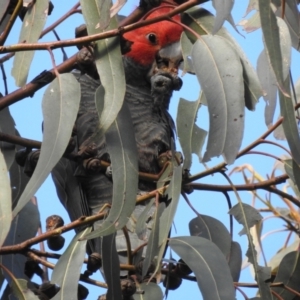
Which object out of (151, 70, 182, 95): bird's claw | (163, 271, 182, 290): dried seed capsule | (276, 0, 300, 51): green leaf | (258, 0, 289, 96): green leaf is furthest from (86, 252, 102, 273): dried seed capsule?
(151, 70, 182, 95): bird's claw

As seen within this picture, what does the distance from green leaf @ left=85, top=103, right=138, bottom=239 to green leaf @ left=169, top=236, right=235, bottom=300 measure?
0.53 ft

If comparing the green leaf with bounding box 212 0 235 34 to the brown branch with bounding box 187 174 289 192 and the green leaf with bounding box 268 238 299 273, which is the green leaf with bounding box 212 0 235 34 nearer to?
the brown branch with bounding box 187 174 289 192

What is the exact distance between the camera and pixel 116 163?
1166 mm

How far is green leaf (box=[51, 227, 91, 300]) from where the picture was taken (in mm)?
1130

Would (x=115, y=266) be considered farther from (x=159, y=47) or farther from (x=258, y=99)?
(x=159, y=47)

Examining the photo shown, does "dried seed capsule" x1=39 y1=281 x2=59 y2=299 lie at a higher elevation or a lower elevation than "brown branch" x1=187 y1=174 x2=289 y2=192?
lower

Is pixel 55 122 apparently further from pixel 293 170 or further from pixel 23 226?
pixel 293 170

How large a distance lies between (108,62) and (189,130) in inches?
9.3

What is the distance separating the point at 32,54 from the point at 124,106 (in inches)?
8.1

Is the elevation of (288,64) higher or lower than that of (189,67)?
lower

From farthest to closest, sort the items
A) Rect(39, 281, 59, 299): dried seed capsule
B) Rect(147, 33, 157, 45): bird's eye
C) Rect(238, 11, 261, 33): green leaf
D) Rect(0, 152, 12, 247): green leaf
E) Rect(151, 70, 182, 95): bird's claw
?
Rect(147, 33, 157, 45): bird's eye → Rect(151, 70, 182, 95): bird's claw → Rect(238, 11, 261, 33): green leaf → Rect(39, 281, 59, 299): dried seed capsule → Rect(0, 152, 12, 247): green leaf

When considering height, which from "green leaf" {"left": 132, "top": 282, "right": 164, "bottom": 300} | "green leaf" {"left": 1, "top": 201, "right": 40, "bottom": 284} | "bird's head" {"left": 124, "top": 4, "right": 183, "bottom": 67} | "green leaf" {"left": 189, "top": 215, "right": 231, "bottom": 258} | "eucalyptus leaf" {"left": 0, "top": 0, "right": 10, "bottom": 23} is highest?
"bird's head" {"left": 124, "top": 4, "right": 183, "bottom": 67}

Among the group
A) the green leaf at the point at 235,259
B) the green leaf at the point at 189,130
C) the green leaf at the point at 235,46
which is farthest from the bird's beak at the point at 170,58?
the green leaf at the point at 235,259

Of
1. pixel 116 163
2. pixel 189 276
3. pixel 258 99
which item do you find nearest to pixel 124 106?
pixel 116 163
